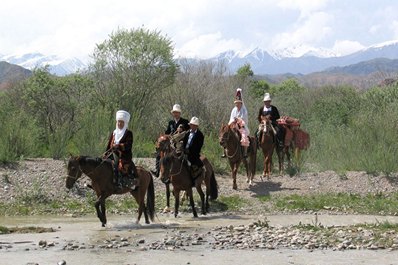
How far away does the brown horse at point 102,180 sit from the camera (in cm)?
1591

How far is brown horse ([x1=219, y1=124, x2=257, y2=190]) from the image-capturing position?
21339 mm

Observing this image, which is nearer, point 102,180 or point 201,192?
point 102,180

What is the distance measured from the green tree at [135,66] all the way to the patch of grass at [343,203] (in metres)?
18.2

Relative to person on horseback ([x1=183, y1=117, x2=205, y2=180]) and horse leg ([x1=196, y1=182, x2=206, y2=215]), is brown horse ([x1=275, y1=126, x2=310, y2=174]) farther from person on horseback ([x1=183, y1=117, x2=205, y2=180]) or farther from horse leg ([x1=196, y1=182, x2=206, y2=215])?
person on horseback ([x1=183, y1=117, x2=205, y2=180])

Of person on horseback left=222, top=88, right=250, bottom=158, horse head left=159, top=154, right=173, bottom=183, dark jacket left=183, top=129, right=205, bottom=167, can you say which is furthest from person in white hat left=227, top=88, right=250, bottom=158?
horse head left=159, top=154, right=173, bottom=183

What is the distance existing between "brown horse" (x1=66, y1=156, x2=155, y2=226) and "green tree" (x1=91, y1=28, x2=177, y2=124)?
21.2 metres

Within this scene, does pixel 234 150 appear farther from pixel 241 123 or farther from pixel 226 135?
pixel 241 123

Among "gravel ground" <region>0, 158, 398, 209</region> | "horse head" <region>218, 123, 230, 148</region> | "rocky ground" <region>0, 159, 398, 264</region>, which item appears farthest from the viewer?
"horse head" <region>218, 123, 230, 148</region>

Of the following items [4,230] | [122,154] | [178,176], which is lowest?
[4,230]

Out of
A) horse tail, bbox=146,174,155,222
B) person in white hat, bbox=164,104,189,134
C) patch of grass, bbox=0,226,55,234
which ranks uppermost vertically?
person in white hat, bbox=164,104,189,134

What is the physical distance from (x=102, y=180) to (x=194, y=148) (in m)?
2.90

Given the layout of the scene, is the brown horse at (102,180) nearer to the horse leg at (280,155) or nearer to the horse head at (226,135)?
the horse head at (226,135)

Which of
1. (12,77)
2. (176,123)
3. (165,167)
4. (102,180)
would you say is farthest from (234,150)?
(12,77)

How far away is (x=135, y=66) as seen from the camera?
40.1m
